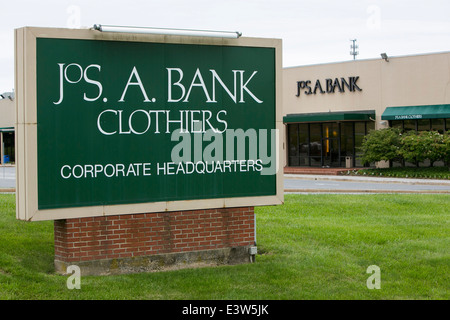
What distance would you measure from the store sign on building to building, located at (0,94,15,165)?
31266 mm

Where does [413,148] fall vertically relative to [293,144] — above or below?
below

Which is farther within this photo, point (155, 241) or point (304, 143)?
point (304, 143)

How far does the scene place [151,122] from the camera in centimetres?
899

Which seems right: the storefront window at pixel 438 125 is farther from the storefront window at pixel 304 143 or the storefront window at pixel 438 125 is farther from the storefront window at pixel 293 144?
the storefront window at pixel 293 144

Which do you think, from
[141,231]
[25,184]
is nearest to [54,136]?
[25,184]

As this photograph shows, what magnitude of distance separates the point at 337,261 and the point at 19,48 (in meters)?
5.70

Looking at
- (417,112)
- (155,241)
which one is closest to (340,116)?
(417,112)

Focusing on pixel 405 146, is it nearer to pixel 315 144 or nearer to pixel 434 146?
pixel 434 146

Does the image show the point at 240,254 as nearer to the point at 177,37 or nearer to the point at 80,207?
the point at 80,207

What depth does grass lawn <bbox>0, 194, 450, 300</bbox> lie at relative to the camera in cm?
816

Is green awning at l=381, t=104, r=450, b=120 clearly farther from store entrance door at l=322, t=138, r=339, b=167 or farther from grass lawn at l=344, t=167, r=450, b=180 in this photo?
store entrance door at l=322, t=138, r=339, b=167

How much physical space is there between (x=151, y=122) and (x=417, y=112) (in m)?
29.9

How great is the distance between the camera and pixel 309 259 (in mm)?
10023

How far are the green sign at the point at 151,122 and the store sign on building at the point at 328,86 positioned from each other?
31.2m
